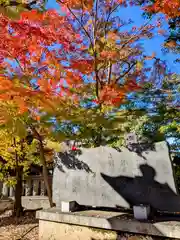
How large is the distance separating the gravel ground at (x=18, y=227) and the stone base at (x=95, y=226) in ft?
→ 2.96

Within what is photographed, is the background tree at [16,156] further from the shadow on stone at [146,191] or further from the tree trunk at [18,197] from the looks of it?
the shadow on stone at [146,191]

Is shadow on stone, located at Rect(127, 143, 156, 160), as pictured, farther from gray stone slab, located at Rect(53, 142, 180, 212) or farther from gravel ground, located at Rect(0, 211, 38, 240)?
gravel ground, located at Rect(0, 211, 38, 240)

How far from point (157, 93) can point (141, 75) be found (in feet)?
5.87

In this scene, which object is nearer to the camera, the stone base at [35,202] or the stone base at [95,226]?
the stone base at [95,226]

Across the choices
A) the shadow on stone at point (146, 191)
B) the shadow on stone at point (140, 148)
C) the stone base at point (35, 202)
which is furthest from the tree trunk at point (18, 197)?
the shadow on stone at point (140, 148)

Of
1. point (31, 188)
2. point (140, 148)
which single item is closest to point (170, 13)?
point (140, 148)

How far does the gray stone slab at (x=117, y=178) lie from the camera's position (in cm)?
388

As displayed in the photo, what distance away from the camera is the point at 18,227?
242 inches

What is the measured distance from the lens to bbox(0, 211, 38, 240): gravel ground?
5397 millimetres

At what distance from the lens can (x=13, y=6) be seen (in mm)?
1564

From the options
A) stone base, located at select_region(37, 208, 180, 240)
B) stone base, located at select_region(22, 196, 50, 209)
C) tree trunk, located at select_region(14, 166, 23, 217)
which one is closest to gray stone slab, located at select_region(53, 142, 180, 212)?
stone base, located at select_region(37, 208, 180, 240)

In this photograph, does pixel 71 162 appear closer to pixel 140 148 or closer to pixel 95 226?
pixel 95 226

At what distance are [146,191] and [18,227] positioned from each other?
15.0ft

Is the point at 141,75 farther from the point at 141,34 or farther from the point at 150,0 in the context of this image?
the point at 150,0
